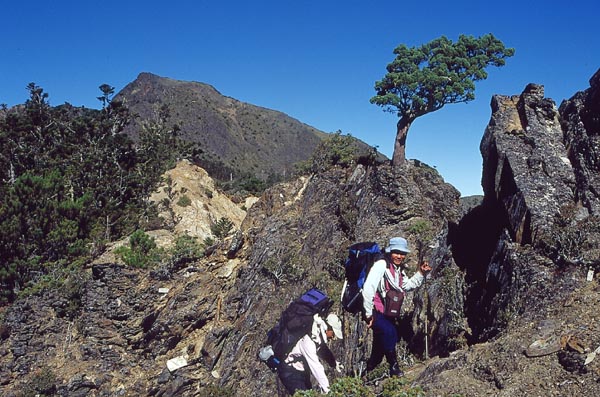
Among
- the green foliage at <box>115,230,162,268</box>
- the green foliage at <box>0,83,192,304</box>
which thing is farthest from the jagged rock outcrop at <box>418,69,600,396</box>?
the green foliage at <box>0,83,192,304</box>

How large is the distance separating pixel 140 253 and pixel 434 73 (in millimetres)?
15070

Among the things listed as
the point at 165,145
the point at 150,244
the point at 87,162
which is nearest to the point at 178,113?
the point at 165,145

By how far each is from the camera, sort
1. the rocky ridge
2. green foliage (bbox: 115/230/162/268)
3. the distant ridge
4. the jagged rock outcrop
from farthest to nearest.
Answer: the distant ridge
green foliage (bbox: 115/230/162/268)
the rocky ridge
the jagged rock outcrop

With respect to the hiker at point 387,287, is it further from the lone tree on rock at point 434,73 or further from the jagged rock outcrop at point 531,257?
the lone tree on rock at point 434,73

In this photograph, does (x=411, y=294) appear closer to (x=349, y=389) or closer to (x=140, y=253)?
(x=349, y=389)

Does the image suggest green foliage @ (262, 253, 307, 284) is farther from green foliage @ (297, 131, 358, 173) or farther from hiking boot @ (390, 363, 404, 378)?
hiking boot @ (390, 363, 404, 378)

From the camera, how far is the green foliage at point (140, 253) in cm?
1880

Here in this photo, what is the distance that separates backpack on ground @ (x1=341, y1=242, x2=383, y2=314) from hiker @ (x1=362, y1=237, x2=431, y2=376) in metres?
0.18

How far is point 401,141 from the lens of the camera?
21.1 m

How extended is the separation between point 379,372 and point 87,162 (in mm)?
27079

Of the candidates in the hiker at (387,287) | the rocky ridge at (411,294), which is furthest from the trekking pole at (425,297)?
the hiker at (387,287)

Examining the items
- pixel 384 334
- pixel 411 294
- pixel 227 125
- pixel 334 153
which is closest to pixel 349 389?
pixel 384 334

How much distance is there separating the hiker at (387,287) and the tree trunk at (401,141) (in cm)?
1327

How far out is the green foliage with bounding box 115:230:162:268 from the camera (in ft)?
61.7
